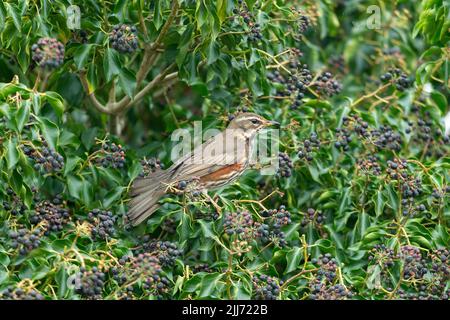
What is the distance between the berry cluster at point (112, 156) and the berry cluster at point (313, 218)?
5.46ft

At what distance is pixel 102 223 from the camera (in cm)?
775

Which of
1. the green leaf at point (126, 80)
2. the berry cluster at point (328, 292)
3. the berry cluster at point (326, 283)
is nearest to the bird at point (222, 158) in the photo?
the green leaf at point (126, 80)

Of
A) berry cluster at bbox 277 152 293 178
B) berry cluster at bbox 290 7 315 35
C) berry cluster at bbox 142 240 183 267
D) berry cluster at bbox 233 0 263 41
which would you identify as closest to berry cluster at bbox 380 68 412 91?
berry cluster at bbox 290 7 315 35

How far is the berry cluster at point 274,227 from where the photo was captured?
773 cm

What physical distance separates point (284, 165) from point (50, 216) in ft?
6.79

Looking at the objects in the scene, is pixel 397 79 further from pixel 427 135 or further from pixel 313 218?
pixel 313 218

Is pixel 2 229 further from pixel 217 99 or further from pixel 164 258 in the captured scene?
pixel 217 99

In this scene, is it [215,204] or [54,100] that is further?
[215,204]

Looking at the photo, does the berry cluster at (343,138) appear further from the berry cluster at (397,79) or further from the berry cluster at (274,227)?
the berry cluster at (274,227)

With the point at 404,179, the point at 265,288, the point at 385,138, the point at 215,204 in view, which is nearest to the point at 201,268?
the point at 215,204
